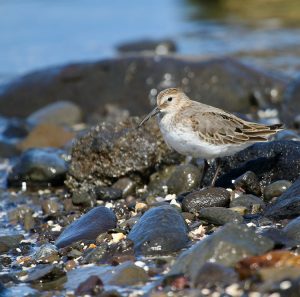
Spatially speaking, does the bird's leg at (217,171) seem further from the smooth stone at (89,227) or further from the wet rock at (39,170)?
the wet rock at (39,170)

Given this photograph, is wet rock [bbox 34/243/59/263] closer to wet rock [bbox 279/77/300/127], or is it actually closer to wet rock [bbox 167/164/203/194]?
wet rock [bbox 167/164/203/194]

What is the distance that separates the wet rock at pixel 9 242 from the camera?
799cm

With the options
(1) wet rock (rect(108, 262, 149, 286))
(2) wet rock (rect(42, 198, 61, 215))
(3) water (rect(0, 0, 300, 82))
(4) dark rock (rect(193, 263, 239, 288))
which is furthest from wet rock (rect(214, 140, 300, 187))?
(3) water (rect(0, 0, 300, 82))

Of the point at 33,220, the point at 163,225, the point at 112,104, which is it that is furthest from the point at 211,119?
the point at 112,104

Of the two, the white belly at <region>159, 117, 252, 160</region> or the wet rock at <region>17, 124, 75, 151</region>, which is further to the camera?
the wet rock at <region>17, 124, 75, 151</region>

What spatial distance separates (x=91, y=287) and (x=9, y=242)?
2.14 metres

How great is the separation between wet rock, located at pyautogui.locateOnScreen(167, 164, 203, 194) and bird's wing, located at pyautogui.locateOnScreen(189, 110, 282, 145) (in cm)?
94

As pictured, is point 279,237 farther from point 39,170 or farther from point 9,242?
point 39,170

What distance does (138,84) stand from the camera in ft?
50.4

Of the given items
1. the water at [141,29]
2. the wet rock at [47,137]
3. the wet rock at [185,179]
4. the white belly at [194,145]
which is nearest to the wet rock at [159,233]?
the white belly at [194,145]

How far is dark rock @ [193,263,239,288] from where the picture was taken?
583cm

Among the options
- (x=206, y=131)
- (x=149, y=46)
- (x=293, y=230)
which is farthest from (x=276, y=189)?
(x=149, y=46)

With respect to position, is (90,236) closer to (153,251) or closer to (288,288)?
(153,251)

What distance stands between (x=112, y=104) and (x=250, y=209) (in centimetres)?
775
